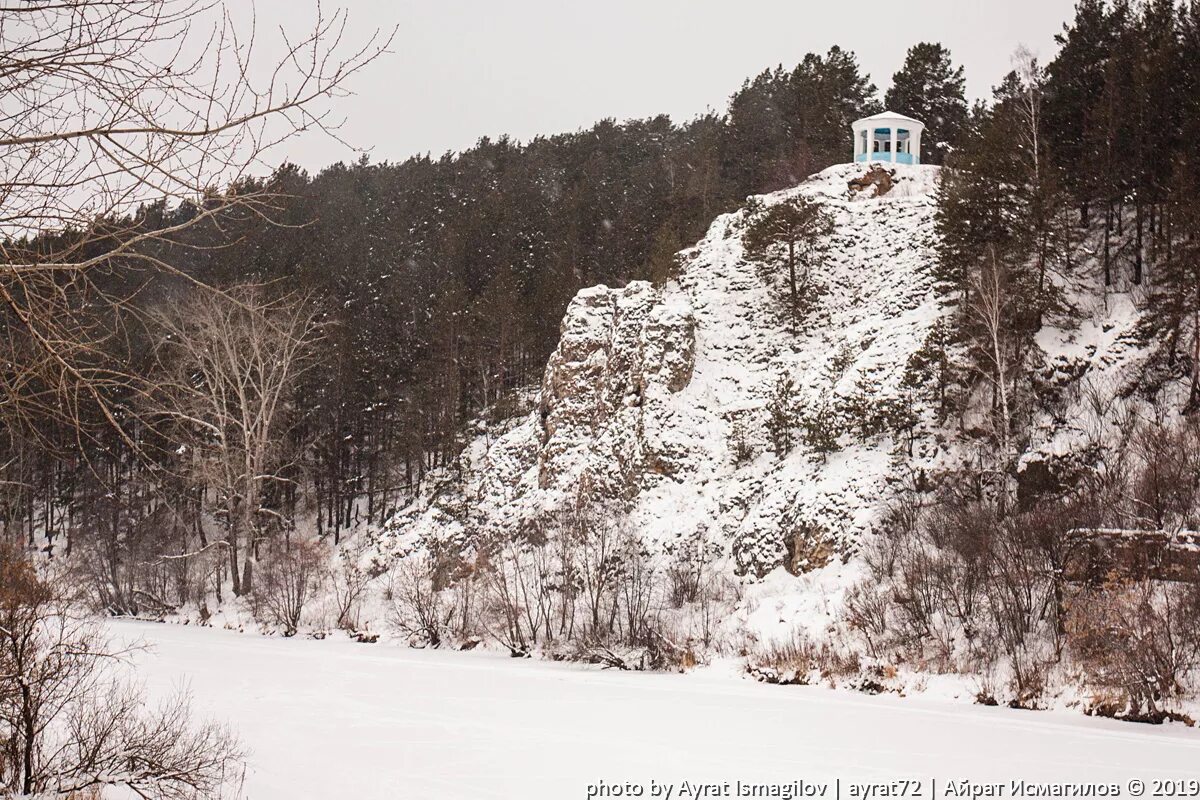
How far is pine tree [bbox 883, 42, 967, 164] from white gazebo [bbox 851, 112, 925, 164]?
5303 mm

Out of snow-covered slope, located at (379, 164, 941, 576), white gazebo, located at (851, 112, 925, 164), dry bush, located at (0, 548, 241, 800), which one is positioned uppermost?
white gazebo, located at (851, 112, 925, 164)

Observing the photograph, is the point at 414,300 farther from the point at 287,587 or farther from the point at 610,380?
the point at 287,587

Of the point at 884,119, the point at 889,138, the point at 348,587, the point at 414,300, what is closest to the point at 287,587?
the point at 348,587

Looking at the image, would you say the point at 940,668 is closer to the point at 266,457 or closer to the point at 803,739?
the point at 803,739

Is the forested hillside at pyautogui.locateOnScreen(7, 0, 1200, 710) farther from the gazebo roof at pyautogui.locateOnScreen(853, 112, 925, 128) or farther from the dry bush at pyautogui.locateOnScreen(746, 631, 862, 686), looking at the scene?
the gazebo roof at pyautogui.locateOnScreen(853, 112, 925, 128)

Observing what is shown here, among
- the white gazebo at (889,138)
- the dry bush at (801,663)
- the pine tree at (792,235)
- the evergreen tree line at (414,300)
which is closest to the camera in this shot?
the dry bush at (801,663)

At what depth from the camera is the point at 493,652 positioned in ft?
92.0

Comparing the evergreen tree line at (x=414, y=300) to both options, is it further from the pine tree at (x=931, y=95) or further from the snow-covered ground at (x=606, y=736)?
the snow-covered ground at (x=606, y=736)

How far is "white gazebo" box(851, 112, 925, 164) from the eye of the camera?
45.6 meters

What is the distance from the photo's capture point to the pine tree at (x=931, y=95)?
5200 centimetres

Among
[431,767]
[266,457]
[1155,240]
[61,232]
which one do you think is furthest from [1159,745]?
[266,457]

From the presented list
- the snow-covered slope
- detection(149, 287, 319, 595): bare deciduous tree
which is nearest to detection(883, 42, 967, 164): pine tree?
the snow-covered slope

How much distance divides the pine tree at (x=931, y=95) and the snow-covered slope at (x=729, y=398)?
968cm

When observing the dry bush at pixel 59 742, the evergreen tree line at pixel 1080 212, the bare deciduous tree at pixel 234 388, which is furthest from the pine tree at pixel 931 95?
the dry bush at pixel 59 742
